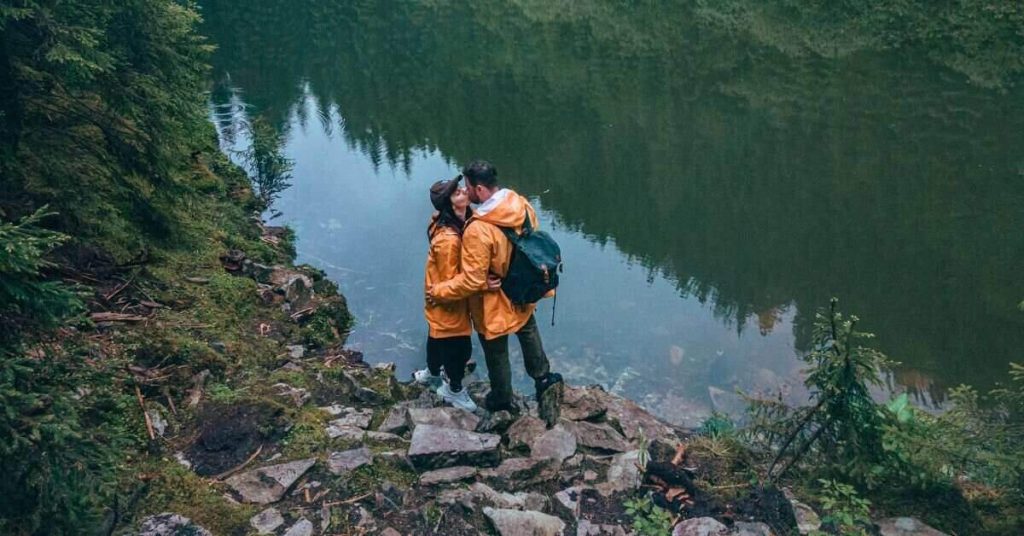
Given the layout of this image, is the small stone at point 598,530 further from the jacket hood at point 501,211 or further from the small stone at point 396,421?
the jacket hood at point 501,211

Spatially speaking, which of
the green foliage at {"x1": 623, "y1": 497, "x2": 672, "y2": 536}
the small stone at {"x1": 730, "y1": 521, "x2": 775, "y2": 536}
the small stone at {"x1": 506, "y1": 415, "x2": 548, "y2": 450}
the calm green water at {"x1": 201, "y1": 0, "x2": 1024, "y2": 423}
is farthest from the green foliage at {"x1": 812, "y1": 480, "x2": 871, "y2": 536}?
the calm green water at {"x1": 201, "y1": 0, "x2": 1024, "y2": 423}

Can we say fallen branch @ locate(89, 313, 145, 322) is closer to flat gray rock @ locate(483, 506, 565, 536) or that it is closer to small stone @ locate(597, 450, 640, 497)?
flat gray rock @ locate(483, 506, 565, 536)

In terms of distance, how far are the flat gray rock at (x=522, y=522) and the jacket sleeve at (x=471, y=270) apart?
1.39m

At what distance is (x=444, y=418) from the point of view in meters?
5.53

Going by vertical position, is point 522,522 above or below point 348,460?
above

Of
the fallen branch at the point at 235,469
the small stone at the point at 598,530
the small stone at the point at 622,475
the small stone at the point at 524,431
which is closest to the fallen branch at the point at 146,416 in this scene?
the fallen branch at the point at 235,469

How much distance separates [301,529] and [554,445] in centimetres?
183

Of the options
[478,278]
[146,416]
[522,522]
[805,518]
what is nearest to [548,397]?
[478,278]

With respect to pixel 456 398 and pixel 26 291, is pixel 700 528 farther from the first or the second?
pixel 26 291

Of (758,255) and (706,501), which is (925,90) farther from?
(706,501)

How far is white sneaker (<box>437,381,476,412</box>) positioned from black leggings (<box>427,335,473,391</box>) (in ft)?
0.17

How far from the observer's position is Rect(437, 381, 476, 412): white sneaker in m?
5.88

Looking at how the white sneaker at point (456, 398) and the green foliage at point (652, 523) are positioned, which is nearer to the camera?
the green foliage at point (652, 523)

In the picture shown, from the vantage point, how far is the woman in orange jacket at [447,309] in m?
5.14
